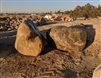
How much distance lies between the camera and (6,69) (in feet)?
A: 23.6

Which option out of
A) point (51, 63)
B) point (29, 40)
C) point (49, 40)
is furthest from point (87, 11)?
point (51, 63)

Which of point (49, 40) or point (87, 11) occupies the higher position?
point (49, 40)

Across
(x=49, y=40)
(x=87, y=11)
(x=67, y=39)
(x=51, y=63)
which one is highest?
(x=67, y=39)

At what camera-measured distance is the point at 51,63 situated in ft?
25.2

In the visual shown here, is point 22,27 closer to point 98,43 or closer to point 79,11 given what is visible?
point 98,43

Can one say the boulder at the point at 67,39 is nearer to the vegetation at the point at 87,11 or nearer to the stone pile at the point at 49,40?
the stone pile at the point at 49,40

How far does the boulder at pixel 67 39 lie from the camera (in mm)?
8867

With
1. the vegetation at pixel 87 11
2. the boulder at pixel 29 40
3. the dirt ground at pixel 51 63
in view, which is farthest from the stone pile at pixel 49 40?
the vegetation at pixel 87 11

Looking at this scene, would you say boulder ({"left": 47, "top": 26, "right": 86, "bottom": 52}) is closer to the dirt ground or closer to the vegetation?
the dirt ground

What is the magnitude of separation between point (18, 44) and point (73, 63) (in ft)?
7.45

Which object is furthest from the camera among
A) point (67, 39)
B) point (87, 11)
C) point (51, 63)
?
point (87, 11)

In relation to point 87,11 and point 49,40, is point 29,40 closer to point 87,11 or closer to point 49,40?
Result: point 49,40

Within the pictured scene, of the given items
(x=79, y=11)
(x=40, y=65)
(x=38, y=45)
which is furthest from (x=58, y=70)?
(x=79, y=11)

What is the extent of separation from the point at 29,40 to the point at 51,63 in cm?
124
